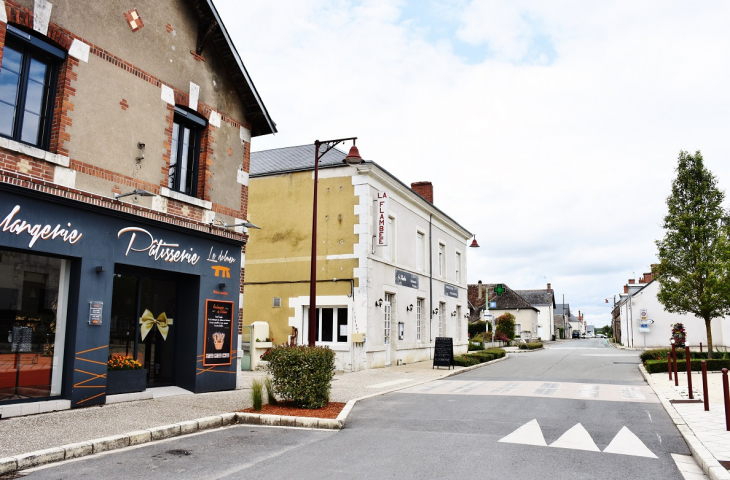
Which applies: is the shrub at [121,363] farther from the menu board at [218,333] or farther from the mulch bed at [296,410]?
the mulch bed at [296,410]

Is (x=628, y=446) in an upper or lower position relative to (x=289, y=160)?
lower

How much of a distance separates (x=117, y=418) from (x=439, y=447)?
4.77 metres

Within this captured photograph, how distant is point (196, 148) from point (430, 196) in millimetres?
16561

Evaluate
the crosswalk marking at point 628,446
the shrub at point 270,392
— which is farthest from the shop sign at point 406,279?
the crosswalk marking at point 628,446

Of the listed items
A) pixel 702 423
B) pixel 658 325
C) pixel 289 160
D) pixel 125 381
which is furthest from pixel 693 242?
pixel 658 325

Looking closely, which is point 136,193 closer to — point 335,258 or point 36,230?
point 36,230

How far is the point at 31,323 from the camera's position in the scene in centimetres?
838

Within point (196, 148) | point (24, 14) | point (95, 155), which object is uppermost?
point (24, 14)

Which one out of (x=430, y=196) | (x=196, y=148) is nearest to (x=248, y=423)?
(x=196, y=148)

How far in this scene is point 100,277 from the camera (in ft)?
30.0

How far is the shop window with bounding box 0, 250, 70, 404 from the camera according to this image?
315 inches

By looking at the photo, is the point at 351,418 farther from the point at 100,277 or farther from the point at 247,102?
the point at 247,102

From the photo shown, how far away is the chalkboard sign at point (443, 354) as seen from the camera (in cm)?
1880

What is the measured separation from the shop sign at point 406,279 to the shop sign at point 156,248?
35.3 feet
